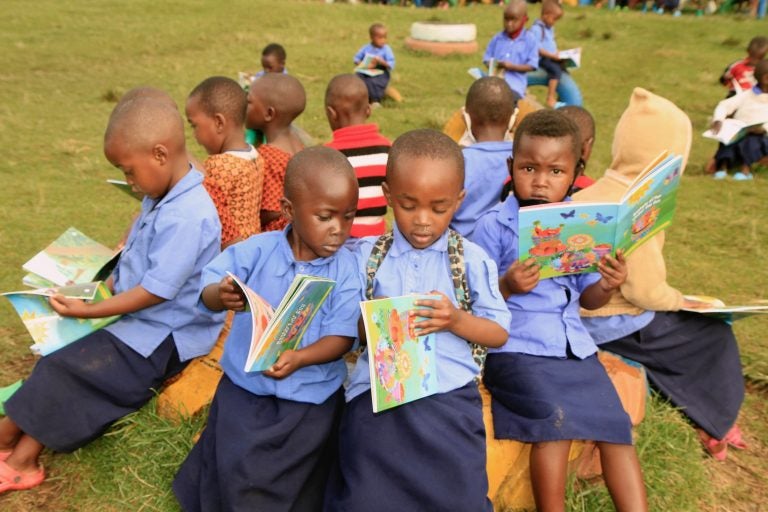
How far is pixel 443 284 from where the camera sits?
8.02ft

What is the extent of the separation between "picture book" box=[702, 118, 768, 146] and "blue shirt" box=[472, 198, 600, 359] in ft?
16.0

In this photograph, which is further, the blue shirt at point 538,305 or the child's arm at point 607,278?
the blue shirt at point 538,305

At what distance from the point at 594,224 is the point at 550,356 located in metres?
0.55

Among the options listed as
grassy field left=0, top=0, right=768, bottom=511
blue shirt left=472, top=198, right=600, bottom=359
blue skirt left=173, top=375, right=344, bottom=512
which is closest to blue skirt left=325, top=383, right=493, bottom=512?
blue skirt left=173, top=375, right=344, bottom=512

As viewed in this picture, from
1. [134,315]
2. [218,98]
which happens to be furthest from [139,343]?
[218,98]

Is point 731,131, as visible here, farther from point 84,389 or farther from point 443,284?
point 84,389

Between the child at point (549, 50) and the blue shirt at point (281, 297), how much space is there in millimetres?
6520

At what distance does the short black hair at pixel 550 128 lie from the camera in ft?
8.93

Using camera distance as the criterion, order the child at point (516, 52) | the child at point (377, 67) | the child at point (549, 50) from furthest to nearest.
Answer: the child at point (377, 67) < the child at point (549, 50) < the child at point (516, 52)

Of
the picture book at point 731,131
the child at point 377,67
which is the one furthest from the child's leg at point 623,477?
→ the child at point 377,67

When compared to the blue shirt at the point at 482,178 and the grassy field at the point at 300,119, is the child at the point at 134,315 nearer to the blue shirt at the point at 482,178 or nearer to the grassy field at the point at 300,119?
the grassy field at the point at 300,119

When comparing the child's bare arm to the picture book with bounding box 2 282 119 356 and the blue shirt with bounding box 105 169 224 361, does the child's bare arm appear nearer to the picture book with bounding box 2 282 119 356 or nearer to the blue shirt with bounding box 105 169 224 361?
the blue shirt with bounding box 105 169 224 361

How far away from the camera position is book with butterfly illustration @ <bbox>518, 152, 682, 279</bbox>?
238cm

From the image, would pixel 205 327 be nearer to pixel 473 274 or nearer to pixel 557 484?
pixel 473 274
